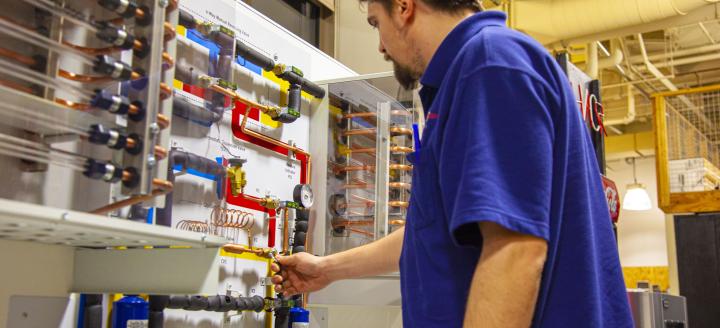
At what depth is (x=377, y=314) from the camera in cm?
258

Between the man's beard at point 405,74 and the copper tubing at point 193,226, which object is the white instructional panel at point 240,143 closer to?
the copper tubing at point 193,226

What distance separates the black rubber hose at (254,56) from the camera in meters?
2.18

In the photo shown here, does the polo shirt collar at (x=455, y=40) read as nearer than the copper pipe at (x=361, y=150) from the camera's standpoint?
Yes

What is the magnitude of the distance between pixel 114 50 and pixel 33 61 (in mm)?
134

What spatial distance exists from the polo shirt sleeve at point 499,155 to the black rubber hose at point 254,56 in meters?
1.20

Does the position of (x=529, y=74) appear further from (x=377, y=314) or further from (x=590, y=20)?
(x=590, y=20)

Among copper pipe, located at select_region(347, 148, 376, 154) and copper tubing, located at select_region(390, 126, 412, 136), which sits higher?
copper tubing, located at select_region(390, 126, 412, 136)

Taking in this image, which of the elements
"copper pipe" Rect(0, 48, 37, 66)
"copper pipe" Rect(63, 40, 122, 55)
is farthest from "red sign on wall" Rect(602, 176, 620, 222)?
"copper pipe" Rect(0, 48, 37, 66)

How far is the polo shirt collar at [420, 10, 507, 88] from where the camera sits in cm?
123

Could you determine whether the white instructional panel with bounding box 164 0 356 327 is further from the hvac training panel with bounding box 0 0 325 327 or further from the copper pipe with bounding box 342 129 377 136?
the copper pipe with bounding box 342 129 377 136

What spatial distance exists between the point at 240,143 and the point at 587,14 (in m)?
3.62

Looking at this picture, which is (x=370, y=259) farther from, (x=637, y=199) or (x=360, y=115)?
(x=637, y=199)

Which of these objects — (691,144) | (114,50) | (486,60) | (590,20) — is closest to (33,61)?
(114,50)

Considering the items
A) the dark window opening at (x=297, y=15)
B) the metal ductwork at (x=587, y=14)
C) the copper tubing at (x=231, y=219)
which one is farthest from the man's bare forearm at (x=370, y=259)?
the metal ductwork at (x=587, y=14)
